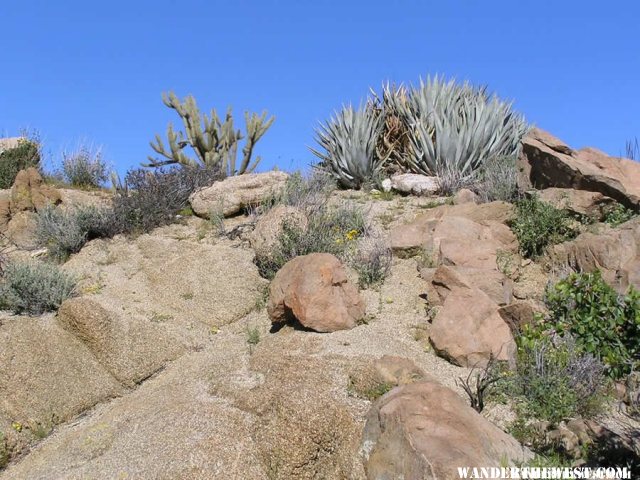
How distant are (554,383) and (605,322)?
1422mm

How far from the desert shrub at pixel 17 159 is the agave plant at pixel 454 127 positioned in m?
6.85

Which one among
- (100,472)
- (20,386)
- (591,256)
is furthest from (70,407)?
(591,256)

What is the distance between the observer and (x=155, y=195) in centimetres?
981

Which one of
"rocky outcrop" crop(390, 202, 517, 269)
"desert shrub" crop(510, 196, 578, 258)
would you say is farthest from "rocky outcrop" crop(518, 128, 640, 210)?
"rocky outcrop" crop(390, 202, 517, 269)

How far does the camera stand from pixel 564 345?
17.9 ft

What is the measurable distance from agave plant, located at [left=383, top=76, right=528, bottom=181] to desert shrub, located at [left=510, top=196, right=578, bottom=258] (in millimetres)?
2567

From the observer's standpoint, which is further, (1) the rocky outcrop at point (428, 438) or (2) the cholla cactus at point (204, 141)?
(2) the cholla cactus at point (204, 141)

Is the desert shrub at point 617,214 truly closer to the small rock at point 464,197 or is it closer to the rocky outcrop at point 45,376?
the small rock at point 464,197

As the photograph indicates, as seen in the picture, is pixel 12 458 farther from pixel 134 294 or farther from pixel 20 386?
pixel 134 294

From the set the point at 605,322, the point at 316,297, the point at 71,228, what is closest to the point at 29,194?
the point at 71,228

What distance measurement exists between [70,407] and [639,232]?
561cm

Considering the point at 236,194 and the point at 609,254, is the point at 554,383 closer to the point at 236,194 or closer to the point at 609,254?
the point at 609,254

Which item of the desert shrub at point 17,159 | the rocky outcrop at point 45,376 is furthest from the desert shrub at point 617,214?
the desert shrub at point 17,159

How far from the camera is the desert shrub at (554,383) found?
490cm
